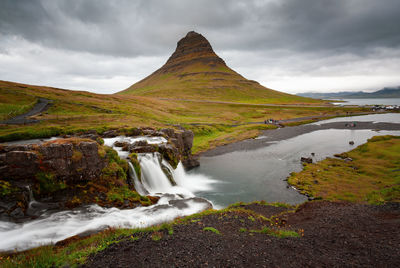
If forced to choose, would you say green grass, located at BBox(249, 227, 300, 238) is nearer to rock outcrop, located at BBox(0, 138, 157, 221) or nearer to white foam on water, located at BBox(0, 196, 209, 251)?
white foam on water, located at BBox(0, 196, 209, 251)

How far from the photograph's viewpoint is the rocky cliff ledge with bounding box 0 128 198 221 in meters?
17.2

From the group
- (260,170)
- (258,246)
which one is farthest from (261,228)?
(260,170)

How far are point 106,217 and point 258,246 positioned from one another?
13.8 metres

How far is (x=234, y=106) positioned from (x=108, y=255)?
161369mm

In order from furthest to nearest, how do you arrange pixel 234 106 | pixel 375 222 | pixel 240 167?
pixel 234 106, pixel 240 167, pixel 375 222

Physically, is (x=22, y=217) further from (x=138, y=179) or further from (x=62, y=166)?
(x=138, y=179)

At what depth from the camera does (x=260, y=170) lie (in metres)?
40.5

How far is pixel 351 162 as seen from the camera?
40.3 m

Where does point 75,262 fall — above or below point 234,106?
below

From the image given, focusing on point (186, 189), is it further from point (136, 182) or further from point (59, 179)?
point (59, 179)

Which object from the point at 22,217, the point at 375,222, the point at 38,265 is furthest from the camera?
the point at 22,217

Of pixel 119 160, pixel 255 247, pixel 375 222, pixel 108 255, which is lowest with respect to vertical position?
pixel 375 222

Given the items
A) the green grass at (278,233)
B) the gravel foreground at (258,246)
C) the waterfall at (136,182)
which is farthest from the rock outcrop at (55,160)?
the green grass at (278,233)

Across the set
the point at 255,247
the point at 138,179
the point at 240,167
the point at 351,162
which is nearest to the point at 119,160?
the point at 138,179
